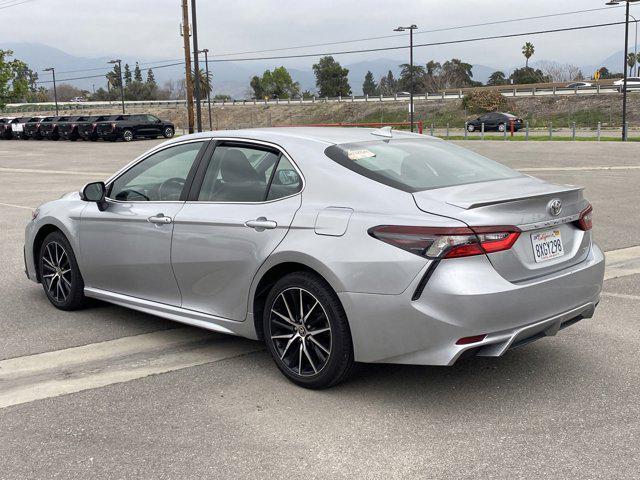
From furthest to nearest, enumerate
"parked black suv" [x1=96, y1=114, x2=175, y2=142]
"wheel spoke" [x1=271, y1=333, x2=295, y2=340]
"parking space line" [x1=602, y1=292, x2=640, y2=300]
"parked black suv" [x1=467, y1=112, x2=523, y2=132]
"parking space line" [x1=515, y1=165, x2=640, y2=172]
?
"parked black suv" [x1=467, y1=112, x2=523, y2=132] → "parked black suv" [x1=96, y1=114, x2=175, y2=142] → "parking space line" [x1=515, y1=165, x2=640, y2=172] → "parking space line" [x1=602, y1=292, x2=640, y2=300] → "wheel spoke" [x1=271, y1=333, x2=295, y2=340]

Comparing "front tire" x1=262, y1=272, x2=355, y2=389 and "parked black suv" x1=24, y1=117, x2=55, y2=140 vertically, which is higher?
"parked black suv" x1=24, y1=117, x2=55, y2=140

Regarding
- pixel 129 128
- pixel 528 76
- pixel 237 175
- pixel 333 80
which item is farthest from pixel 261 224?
pixel 333 80

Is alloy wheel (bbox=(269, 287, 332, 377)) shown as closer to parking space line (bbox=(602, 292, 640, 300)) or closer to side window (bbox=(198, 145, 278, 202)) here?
side window (bbox=(198, 145, 278, 202))

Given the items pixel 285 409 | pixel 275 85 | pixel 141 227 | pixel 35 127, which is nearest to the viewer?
pixel 285 409

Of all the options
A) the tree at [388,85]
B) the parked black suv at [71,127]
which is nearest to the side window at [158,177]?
the parked black suv at [71,127]

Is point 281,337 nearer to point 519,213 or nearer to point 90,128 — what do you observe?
point 519,213

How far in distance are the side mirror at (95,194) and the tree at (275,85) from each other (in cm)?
13560

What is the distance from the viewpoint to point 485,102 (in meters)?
67.4

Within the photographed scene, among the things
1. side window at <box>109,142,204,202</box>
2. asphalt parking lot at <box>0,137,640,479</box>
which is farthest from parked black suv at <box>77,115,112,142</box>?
side window at <box>109,142,204,202</box>

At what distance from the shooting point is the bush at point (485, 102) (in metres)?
67.4

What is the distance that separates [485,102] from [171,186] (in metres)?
66.0

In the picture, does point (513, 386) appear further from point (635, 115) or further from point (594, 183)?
point (635, 115)

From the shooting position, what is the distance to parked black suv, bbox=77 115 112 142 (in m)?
44.0

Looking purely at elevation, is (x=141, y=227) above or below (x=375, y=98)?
below
